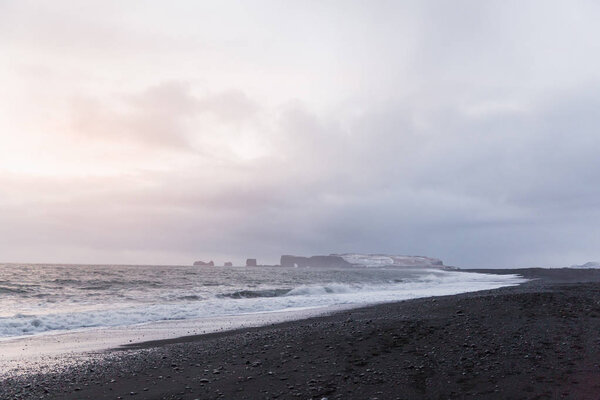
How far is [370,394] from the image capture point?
7.58 metres

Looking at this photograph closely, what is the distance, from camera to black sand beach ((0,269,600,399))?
7.77m

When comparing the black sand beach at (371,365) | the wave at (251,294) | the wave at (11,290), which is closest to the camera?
the black sand beach at (371,365)

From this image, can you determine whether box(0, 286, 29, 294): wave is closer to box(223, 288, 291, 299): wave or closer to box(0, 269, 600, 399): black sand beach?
box(223, 288, 291, 299): wave

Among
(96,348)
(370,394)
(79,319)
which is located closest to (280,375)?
(370,394)

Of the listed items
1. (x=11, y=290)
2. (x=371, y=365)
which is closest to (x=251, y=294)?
(x=11, y=290)

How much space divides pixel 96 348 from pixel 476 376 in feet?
36.7

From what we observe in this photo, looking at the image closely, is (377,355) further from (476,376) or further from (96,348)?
(96,348)

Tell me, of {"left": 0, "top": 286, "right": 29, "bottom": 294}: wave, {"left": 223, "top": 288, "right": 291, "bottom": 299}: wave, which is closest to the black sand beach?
{"left": 223, "top": 288, "right": 291, "bottom": 299}: wave

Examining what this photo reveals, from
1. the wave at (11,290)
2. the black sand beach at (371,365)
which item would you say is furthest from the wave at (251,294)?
the black sand beach at (371,365)

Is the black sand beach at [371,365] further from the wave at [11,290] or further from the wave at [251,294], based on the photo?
the wave at [11,290]

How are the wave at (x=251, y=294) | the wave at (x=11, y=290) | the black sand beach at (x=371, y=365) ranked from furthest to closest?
the wave at (x=251, y=294), the wave at (x=11, y=290), the black sand beach at (x=371, y=365)

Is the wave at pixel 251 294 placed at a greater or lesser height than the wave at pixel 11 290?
lesser

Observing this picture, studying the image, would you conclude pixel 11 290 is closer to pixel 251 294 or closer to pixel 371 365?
pixel 251 294

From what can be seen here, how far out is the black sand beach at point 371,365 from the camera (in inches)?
306
